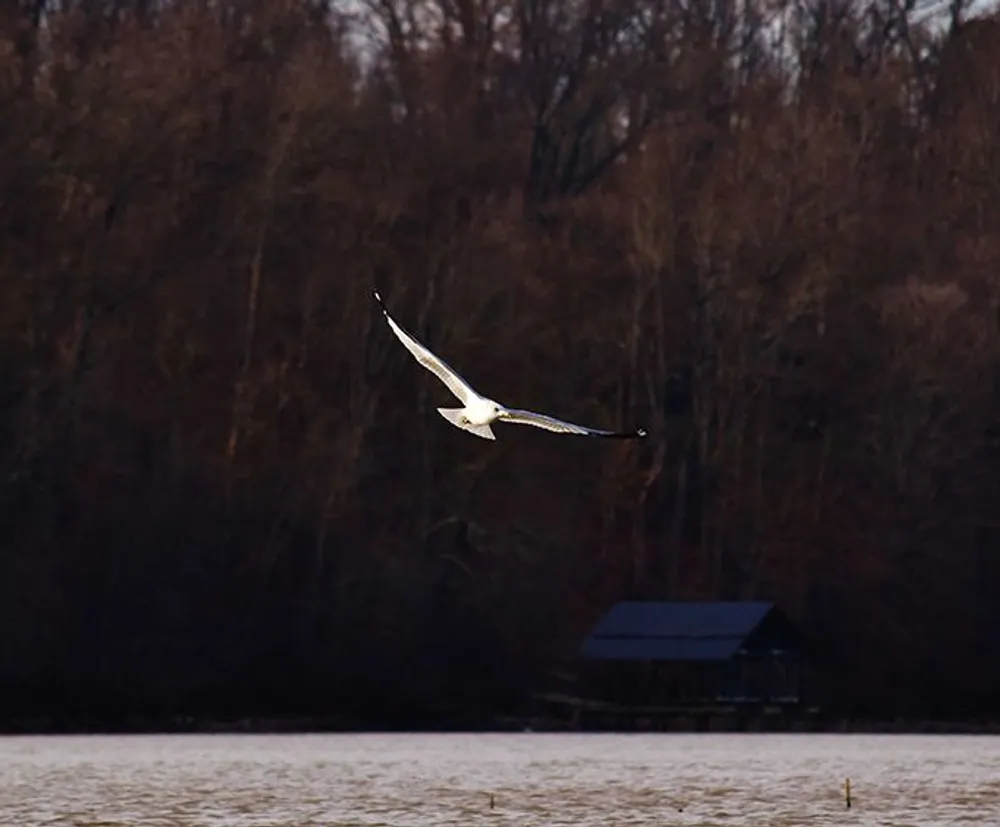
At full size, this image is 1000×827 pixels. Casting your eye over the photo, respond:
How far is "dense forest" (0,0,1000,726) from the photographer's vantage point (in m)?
51.3

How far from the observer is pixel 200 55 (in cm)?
5378

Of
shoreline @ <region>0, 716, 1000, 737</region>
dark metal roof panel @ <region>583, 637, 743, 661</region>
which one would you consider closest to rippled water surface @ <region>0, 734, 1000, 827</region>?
shoreline @ <region>0, 716, 1000, 737</region>

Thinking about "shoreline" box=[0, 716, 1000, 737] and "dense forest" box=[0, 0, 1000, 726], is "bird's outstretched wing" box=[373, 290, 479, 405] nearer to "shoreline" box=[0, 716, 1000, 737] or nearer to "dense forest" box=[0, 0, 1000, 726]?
"shoreline" box=[0, 716, 1000, 737]

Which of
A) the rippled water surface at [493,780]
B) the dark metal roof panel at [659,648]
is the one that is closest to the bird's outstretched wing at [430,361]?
the rippled water surface at [493,780]

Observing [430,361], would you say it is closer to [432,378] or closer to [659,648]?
[659,648]

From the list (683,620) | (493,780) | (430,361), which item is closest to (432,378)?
(683,620)

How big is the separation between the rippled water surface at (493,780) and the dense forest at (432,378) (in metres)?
4.03

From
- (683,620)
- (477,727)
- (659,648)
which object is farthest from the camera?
(683,620)

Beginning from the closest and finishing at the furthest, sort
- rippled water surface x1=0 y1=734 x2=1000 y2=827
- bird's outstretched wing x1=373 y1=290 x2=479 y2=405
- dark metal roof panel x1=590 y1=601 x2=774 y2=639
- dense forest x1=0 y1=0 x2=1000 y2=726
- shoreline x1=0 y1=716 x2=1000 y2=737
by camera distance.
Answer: bird's outstretched wing x1=373 y1=290 x2=479 y2=405
rippled water surface x1=0 y1=734 x2=1000 y2=827
shoreline x1=0 y1=716 x2=1000 y2=737
dense forest x1=0 y1=0 x2=1000 y2=726
dark metal roof panel x1=590 y1=601 x2=774 y2=639

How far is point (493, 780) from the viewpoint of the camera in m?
36.8

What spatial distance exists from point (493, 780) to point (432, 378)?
1794 centimetres

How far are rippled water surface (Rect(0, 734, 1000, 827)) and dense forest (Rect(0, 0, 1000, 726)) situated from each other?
13.2 ft

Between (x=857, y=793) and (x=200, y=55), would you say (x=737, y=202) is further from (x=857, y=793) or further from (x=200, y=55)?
(x=857, y=793)

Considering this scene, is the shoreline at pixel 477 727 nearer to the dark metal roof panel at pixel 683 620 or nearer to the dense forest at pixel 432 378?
the dense forest at pixel 432 378
